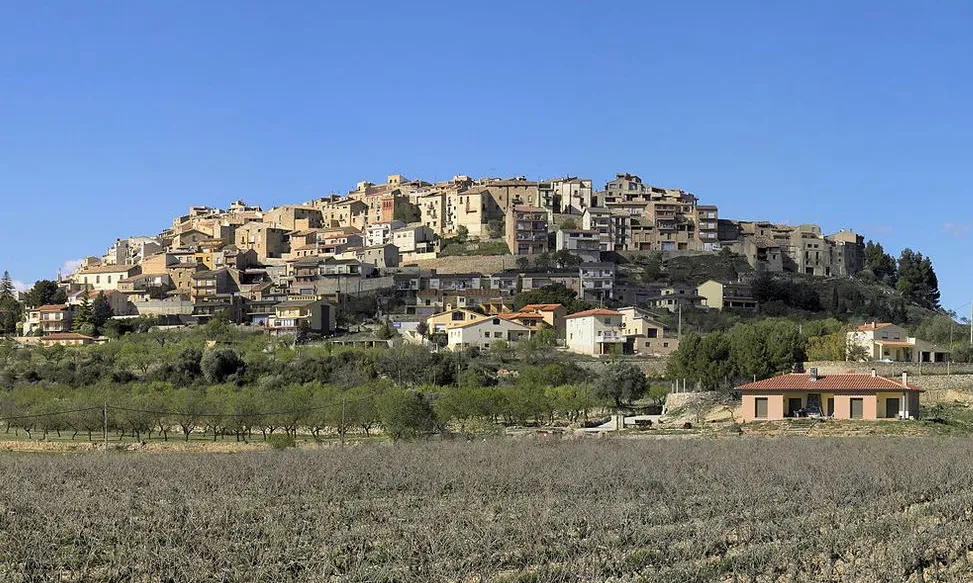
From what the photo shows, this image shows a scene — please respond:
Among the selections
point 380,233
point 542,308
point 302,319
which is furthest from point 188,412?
point 380,233

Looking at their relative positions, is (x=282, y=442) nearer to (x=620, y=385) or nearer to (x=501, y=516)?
(x=620, y=385)

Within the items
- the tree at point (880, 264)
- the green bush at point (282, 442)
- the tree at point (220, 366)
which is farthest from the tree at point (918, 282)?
the green bush at point (282, 442)

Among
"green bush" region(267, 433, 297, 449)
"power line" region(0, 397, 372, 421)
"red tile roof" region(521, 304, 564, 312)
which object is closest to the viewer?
"green bush" region(267, 433, 297, 449)

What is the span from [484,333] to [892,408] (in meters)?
31.6

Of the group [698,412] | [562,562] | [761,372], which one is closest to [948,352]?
[761,372]

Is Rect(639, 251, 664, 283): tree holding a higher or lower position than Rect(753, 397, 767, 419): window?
higher

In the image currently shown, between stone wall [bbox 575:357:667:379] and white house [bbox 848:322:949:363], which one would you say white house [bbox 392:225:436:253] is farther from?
white house [bbox 848:322:949:363]

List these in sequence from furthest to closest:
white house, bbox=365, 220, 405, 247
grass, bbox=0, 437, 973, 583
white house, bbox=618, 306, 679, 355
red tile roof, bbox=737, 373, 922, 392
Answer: white house, bbox=365, 220, 405, 247, white house, bbox=618, 306, 679, 355, red tile roof, bbox=737, 373, 922, 392, grass, bbox=0, 437, 973, 583

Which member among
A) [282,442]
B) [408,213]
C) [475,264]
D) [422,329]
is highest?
[408,213]

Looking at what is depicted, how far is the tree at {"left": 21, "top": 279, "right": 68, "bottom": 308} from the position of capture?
284 feet

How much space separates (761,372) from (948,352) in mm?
13083

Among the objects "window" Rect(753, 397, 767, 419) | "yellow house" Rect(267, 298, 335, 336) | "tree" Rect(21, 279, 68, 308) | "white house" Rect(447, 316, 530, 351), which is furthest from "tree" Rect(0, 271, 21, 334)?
"window" Rect(753, 397, 767, 419)

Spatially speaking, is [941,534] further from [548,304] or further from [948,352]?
[548,304]

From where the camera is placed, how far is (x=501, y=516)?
64.6 ft
